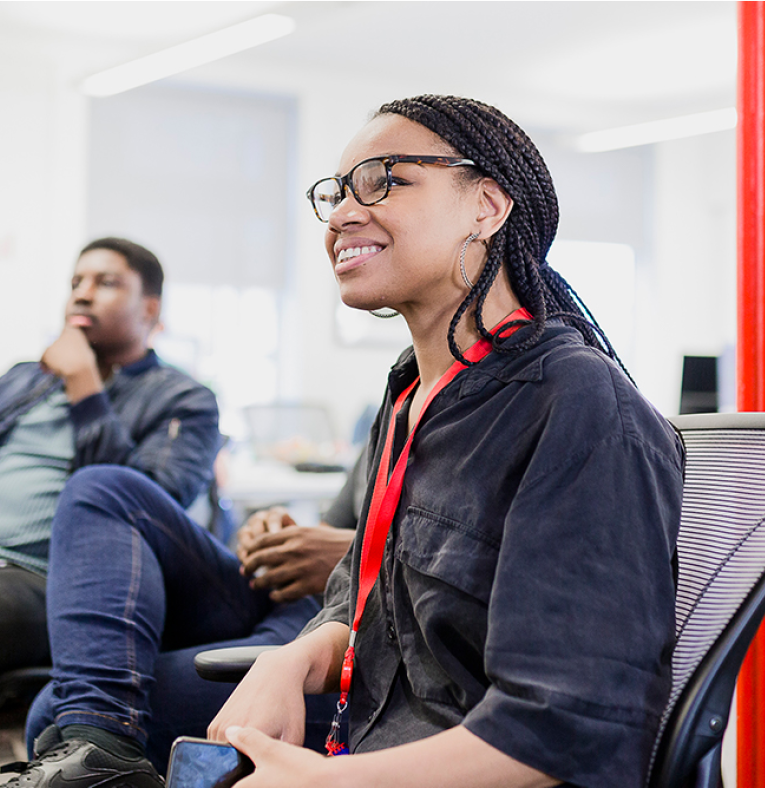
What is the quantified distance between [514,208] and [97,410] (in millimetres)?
1287

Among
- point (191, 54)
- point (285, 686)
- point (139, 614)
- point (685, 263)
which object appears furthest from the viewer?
point (685, 263)

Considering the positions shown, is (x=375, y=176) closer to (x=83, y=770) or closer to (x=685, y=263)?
(x=83, y=770)

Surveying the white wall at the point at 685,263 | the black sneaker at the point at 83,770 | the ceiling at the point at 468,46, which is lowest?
the black sneaker at the point at 83,770

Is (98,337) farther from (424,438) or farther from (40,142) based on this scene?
(40,142)

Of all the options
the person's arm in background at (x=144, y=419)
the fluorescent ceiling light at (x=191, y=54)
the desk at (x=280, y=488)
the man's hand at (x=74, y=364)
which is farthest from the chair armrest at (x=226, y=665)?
the fluorescent ceiling light at (x=191, y=54)

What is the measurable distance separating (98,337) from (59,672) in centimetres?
113

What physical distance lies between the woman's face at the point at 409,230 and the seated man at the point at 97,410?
1.06 metres

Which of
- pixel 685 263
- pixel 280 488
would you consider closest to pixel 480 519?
pixel 280 488

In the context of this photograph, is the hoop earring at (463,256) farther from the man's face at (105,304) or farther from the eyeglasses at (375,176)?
the man's face at (105,304)

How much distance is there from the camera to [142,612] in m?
1.36

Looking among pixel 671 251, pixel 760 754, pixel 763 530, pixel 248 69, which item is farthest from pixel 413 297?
pixel 671 251

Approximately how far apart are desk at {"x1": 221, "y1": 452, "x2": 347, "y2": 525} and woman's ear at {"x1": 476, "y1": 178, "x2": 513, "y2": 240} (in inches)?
87.1

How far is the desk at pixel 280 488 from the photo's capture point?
3.26m

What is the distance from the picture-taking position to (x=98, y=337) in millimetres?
2219
